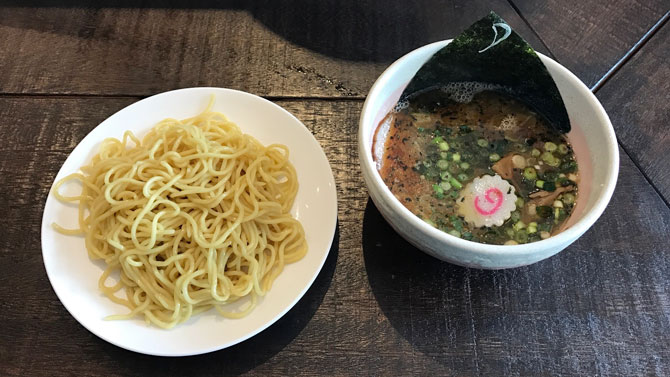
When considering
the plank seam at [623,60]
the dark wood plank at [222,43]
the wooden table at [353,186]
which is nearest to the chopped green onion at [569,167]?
the wooden table at [353,186]

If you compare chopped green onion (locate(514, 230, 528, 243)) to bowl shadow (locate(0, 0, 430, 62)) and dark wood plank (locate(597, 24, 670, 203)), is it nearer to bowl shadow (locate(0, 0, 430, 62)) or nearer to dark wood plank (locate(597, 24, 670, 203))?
dark wood plank (locate(597, 24, 670, 203))

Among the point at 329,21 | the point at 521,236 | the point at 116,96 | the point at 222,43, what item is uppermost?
the point at 521,236

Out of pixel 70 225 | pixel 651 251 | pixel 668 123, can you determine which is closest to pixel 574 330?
pixel 651 251

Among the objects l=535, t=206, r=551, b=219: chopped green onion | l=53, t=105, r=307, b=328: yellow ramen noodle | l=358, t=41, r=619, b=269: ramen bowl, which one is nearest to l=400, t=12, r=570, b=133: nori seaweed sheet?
l=358, t=41, r=619, b=269: ramen bowl

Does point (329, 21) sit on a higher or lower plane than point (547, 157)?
lower

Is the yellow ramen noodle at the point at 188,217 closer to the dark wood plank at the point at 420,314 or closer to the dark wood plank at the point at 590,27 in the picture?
the dark wood plank at the point at 420,314

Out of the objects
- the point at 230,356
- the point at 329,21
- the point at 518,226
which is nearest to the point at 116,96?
the point at 329,21

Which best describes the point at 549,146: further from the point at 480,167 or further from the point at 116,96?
the point at 116,96
